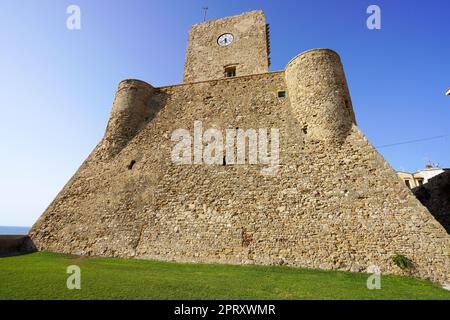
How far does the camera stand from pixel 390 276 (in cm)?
779

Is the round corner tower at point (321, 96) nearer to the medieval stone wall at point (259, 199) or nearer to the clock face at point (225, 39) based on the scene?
the medieval stone wall at point (259, 199)

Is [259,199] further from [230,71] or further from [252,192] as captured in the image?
[230,71]

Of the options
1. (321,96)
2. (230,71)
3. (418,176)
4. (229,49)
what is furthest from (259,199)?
(418,176)

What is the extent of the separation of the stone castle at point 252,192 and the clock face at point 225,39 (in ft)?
25.3

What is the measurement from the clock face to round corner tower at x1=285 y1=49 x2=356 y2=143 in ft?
31.4

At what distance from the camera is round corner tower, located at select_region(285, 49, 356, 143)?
11.0m

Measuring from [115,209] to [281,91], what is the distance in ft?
35.4

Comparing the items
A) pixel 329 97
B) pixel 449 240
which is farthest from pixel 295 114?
pixel 449 240

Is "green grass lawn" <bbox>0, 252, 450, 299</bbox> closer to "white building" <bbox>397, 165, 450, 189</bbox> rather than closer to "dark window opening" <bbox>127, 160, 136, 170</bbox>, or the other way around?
"dark window opening" <bbox>127, 160, 136, 170</bbox>

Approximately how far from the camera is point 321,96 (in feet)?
37.5

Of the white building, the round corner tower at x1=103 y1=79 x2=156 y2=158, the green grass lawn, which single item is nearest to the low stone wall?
the green grass lawn

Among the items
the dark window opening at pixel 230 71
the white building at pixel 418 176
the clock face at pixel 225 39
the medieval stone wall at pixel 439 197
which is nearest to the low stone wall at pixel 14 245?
the dark window opening at pixel 230 71

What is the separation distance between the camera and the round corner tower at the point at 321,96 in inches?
433

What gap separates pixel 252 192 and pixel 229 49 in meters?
14.2
